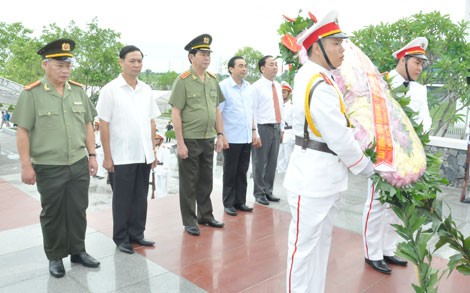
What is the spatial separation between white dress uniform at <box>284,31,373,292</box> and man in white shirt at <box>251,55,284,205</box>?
247cm

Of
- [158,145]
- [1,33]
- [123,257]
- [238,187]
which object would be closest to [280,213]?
[238,187]

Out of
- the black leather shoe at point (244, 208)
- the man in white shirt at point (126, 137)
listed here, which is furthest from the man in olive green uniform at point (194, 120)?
the black leather shoe at point (244, 208)

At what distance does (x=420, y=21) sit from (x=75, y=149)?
24.8 feet

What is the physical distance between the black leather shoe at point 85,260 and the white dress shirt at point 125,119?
782 mm

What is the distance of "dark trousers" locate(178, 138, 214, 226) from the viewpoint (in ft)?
13.0

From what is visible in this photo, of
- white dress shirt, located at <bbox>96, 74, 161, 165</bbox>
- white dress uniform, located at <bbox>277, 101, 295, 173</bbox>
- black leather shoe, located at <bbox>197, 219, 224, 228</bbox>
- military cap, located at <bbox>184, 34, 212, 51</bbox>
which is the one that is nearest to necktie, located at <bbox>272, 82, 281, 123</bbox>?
military cap, located at <bbox>184, 34, 212, 51</bbox>

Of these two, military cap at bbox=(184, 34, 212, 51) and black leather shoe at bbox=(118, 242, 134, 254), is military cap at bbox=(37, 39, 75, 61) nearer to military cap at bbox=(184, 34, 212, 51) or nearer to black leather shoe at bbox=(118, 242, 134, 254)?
military cap at bbox=(184, 34, 212, 51)

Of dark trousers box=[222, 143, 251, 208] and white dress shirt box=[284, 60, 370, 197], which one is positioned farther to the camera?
dark trousers box=[222, 143, 251, 208]

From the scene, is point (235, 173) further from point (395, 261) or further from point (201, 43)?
point (395, 261)

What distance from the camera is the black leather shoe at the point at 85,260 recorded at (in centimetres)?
321

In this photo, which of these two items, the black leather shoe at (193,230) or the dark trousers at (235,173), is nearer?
the black leather shoe at (193,230)

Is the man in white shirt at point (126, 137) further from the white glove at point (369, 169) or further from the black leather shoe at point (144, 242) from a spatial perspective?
the white glove at point (369, 169)

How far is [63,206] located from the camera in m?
3.11

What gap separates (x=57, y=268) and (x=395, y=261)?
2.70m
